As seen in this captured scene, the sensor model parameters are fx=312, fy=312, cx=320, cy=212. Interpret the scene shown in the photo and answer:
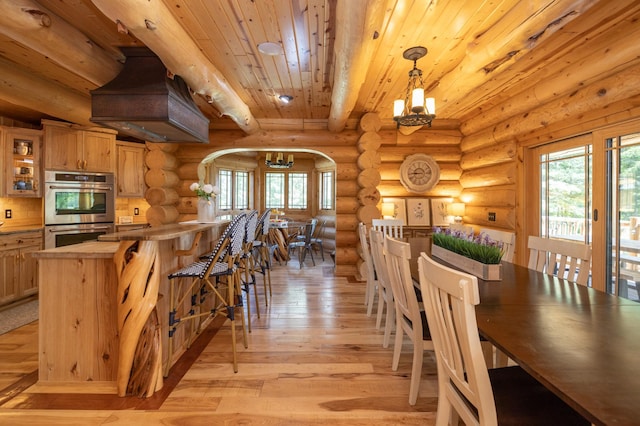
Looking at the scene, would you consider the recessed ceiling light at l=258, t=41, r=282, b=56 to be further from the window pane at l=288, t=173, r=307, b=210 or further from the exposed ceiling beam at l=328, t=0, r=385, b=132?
the window pane at l=288, t=173, r=307, b=210

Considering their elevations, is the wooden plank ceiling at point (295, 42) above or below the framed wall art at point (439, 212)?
above

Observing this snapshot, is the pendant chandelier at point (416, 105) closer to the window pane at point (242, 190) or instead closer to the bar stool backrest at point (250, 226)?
the bar stool backrest at point (250, 226)

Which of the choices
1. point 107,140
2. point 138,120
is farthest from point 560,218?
point 107,140

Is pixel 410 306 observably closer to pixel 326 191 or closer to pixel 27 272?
pixel 27 272

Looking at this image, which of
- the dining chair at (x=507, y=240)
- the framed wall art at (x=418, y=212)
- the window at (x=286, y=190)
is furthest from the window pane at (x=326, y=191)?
the dining chair at (x=507, y=240)

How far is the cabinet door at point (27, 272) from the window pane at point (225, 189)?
4134 mm

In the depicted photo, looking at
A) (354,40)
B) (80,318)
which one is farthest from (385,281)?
(80,318)

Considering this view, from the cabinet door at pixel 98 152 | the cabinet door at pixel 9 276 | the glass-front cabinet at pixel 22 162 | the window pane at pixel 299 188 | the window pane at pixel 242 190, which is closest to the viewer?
Answer: the cabinet door at pixel 9 276

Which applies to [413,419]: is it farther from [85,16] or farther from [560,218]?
[85,16]

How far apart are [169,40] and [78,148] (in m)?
3.45

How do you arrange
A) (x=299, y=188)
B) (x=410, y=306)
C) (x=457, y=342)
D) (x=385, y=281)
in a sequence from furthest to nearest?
1. (x=299, y=188)
2. (x=385, y=281)
3. (x=410, y=306)
4. (x=457, y=342)

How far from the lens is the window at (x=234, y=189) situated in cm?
826

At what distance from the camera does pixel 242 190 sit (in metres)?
8.96

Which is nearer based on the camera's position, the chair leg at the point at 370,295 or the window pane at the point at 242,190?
the chair leg at the point at 370,295
